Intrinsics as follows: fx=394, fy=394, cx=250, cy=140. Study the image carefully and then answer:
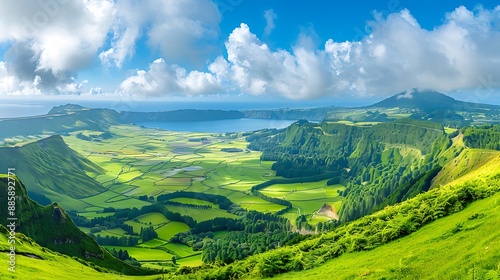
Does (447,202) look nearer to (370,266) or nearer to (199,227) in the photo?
(370,266)

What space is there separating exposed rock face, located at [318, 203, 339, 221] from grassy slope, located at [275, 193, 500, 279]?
138 meters

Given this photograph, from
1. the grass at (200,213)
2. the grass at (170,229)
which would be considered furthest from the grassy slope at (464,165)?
the grass at (170,229)

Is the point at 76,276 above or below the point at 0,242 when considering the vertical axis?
below

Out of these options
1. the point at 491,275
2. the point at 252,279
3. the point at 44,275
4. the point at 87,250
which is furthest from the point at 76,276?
the point at 491,275

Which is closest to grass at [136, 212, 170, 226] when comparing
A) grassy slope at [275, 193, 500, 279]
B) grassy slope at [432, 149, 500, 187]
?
grassy slope at [432, 149, 500, 187]

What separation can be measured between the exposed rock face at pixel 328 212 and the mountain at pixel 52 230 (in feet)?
322

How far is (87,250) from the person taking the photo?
326 feet

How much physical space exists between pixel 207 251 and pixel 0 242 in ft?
229

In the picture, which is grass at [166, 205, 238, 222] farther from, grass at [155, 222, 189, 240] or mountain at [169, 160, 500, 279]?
mountain at [169, 160, 500, 279]

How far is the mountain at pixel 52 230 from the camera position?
9712 cm

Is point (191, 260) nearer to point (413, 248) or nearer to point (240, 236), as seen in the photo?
point (240, 236)

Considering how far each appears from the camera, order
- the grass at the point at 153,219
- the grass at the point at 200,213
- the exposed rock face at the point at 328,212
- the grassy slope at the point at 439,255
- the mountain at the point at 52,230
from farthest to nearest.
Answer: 1. the exposed rock face at the point at 328,212
2. the grass at the point at 200,213
3. the grass at the point at 153,219
4. the mountain at the point at 52,230
5. the grassy slope at the point at 439,255

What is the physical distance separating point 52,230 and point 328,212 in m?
116

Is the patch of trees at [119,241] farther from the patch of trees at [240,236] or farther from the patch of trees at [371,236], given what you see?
the patch of trees at [371,236]
